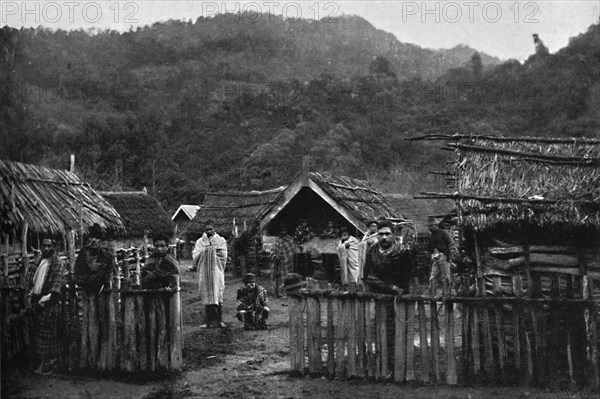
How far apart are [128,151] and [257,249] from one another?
93.4 ft

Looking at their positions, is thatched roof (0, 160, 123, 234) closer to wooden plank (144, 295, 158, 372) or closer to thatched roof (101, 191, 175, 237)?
wooden plank (144, 295, 158, 372)

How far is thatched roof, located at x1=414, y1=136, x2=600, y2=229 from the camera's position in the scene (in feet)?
23.3

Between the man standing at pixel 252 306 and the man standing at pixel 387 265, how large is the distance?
337 cm

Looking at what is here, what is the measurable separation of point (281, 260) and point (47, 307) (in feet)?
28.0

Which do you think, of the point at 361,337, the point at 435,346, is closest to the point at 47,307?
the point at 361,337

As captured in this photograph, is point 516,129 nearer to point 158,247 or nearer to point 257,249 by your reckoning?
point 257,249

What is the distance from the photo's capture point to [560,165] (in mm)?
7586

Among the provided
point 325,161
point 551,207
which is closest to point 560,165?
point 551,207

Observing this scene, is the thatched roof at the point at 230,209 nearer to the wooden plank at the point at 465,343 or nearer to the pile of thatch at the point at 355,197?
the pile of thatch at the point at 355,197

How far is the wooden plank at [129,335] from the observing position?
662 centimetres

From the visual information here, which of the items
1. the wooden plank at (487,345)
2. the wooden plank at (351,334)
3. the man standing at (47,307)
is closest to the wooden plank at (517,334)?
the wooden plank at (487,345)

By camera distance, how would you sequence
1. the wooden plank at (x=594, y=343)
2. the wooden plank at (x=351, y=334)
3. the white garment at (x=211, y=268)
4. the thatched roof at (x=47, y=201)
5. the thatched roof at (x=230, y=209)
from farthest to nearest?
the thatched roof at (x=230, y=209), the white garment at (x=211, y=268), the thatched roof at (x=47, y=201), the wooden plank at (x=351, y=334), the wooden plank at (x=594, y=343)

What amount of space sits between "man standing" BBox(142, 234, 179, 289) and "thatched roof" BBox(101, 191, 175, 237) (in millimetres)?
11736

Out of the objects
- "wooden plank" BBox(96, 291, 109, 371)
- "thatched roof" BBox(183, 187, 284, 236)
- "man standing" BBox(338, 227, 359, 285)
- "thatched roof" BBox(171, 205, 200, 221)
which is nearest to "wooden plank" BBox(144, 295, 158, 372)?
"wooden plank" BBox(96, 291, 109, 371)
